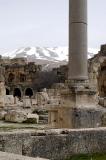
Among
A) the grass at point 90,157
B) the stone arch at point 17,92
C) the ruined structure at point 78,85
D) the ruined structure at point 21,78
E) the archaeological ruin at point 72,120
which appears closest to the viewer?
the archaeological ruin at point 72,120

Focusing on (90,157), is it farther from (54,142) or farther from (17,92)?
(17,92)

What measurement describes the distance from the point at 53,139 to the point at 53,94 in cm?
3236

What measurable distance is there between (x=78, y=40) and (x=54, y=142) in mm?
5062

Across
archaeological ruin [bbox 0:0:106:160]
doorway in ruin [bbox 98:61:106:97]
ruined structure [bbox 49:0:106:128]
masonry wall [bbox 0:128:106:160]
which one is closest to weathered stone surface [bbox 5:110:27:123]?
archaeological ruin [bbox 0:0:106:160]

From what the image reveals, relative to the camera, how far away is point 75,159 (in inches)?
364

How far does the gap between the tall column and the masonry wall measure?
369 centimetres

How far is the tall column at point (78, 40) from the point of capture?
44.0ft

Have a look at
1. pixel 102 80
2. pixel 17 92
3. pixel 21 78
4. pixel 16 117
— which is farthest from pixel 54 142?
pixel 21 78

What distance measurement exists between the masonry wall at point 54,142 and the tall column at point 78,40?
369 centimetres

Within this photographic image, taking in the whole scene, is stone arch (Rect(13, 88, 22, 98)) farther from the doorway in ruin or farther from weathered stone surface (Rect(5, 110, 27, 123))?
weathered stone surface (Rect(5, 110, 27, 123))

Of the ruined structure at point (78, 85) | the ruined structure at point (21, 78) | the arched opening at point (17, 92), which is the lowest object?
the arched opening at point (17, 92)

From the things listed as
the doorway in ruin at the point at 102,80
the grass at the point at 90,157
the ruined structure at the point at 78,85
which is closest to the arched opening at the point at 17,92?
the doorway in ruin at the point at 102,80

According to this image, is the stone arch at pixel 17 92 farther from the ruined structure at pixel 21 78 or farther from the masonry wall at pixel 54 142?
the masonry wall at pixel 54 142

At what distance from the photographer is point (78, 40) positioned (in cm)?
1341
